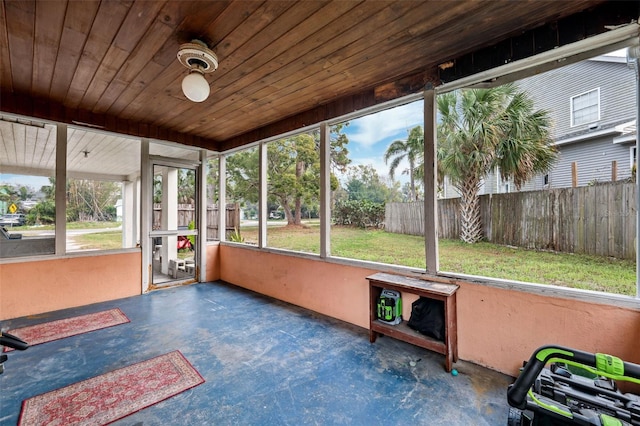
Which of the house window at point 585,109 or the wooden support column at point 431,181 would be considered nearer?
the wooden support column at point 431,181

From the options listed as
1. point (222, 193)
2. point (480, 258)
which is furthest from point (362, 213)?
point (222, 193)

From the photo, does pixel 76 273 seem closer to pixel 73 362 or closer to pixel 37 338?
pixel 37 338

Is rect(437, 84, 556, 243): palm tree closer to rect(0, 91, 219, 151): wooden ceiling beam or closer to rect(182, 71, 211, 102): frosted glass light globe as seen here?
rect(182, 71, 211, 102): frosted glass light globe

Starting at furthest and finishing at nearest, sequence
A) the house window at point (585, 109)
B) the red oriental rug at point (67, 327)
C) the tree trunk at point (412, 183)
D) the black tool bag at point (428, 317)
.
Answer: the tree trunk at point (412, 183) → the house window at point (585, 109) → the red oriental rug at point (67, 327) → the black tool bag at point (428, 317)

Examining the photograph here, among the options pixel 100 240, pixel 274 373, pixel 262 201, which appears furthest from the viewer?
pixel 262 201

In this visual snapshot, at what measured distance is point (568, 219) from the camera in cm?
256

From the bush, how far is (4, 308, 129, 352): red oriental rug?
3138mm

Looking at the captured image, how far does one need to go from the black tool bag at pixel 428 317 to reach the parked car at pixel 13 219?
494cm

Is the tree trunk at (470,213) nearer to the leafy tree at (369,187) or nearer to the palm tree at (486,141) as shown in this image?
the palm tree at (486,141)

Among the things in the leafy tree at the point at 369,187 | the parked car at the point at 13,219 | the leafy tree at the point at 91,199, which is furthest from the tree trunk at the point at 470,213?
the parked car at the point at 13,219

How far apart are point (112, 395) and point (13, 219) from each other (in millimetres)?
3124

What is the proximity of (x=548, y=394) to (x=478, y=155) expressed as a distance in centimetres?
325

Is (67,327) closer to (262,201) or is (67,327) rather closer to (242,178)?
(262,201)

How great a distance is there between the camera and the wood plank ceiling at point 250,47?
170 centimetres
